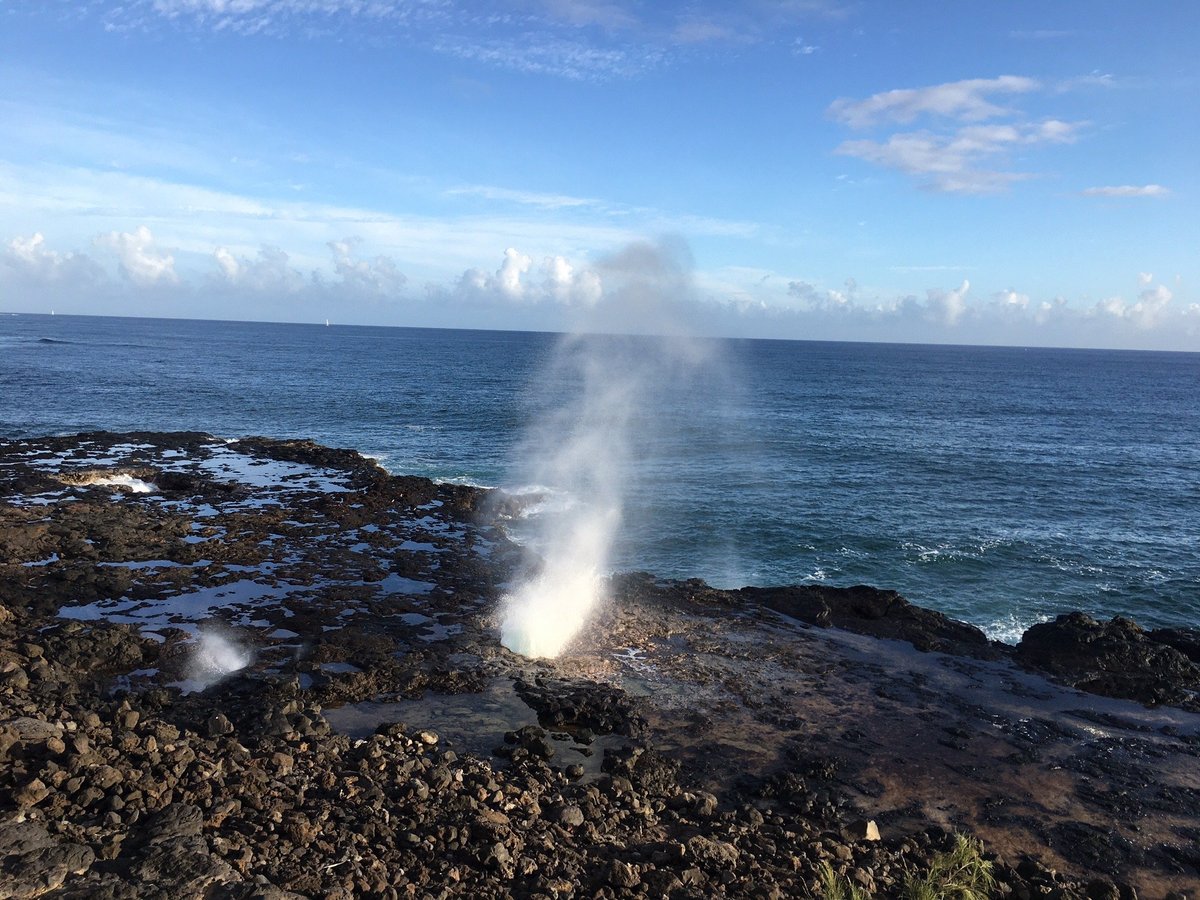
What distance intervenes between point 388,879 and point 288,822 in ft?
7.49

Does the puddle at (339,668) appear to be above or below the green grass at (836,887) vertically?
below

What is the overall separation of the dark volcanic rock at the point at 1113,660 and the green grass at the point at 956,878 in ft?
39.7

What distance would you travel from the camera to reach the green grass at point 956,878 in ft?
42.4

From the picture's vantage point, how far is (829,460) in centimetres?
5953

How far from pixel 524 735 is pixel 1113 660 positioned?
62.8ft

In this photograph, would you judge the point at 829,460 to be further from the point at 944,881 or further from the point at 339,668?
the point at 944,881

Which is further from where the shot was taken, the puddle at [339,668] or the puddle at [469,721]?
the puddle at [339,668]

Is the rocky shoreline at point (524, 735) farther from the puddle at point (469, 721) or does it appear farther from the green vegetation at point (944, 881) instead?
the green vegetation at point (944, 881)

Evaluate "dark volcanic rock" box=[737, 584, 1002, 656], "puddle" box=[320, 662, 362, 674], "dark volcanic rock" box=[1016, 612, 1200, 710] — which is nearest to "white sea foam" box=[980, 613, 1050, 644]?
"dark volcanic rock" box=[737, 584, 1002, 656]

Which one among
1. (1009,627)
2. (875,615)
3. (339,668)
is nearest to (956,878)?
(875,615)

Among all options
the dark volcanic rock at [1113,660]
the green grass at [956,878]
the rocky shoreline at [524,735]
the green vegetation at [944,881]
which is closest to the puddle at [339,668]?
the rocky shoreline at [524,735]

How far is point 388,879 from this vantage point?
12.0 metres

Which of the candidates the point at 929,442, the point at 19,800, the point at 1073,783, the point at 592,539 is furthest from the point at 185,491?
the point at 929,442

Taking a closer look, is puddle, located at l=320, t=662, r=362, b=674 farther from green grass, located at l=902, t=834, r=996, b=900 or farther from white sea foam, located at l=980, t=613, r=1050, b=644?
white sea foam, located at l=980, t=613, r=1050, b=644
